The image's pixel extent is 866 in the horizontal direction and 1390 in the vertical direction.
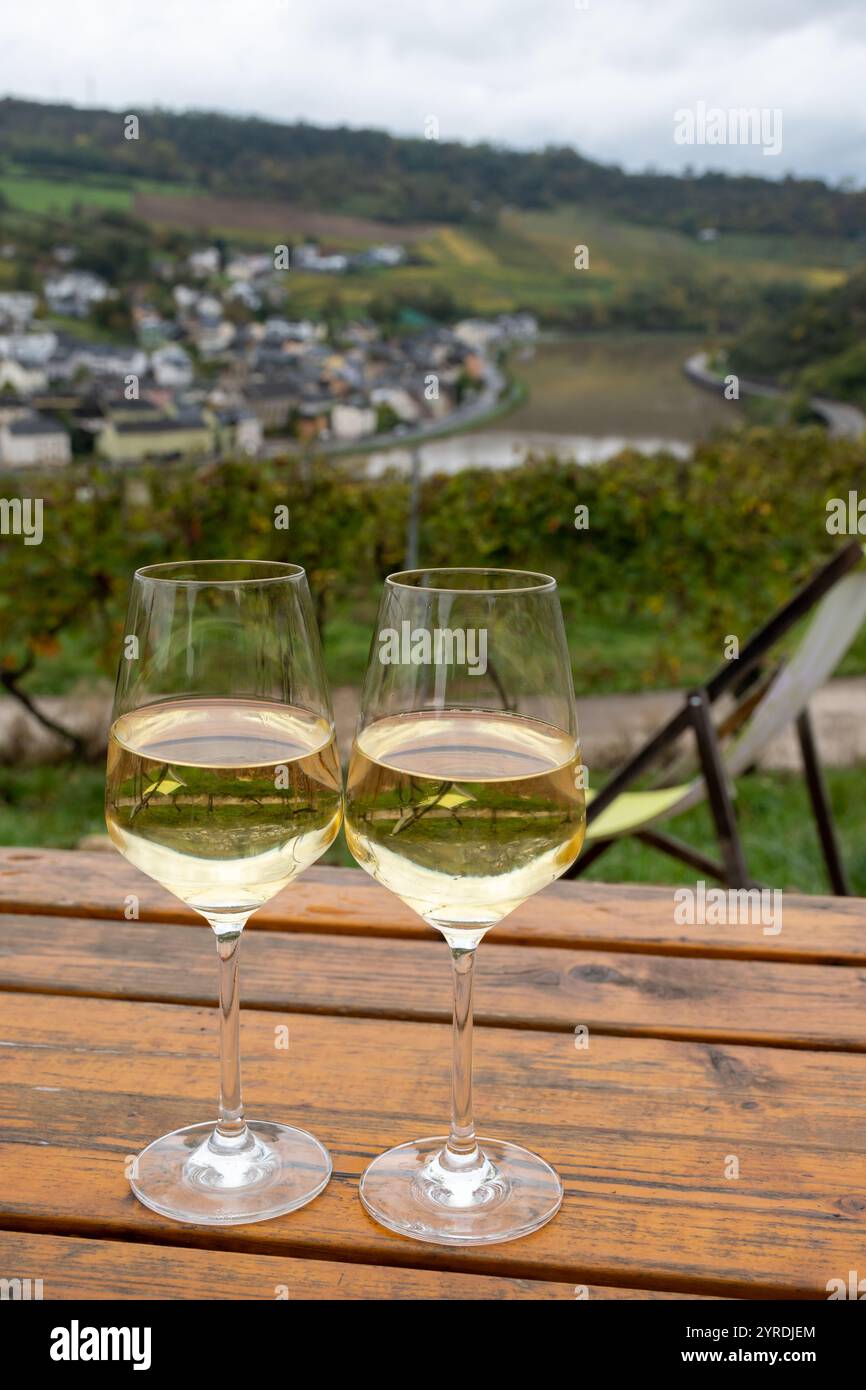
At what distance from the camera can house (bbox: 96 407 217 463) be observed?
18.5ft

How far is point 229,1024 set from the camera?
802 mm

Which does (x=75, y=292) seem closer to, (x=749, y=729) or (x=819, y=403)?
(x=819, y=403)

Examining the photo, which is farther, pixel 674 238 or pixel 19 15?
pixel 674 238

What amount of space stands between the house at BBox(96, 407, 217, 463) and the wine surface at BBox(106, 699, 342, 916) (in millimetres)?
5017

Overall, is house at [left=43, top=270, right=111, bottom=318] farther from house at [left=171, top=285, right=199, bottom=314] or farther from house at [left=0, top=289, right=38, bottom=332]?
house at [left=171, top=285, right=199, bottom=314]

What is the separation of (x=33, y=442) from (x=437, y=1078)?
18.5 ft

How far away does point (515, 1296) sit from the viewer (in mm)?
715

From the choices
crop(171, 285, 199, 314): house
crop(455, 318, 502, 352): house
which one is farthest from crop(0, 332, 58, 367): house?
crop(455, 318, 502, 352): house

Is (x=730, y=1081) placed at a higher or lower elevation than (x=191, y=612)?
lower

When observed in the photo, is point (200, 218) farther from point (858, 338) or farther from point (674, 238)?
point (858, 338)

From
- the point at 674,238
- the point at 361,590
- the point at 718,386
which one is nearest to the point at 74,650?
the point at 361,590
